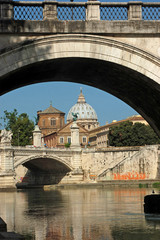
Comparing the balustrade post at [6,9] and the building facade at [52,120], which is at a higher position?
the building facade at [52,120]

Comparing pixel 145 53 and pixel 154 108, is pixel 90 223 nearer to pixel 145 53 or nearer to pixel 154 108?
pixel 154 108

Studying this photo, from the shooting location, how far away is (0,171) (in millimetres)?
66500

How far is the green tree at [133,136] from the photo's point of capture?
86125mm

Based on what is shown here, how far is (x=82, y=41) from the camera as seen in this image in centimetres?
1161

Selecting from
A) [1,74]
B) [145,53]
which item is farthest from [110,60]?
[1,74]

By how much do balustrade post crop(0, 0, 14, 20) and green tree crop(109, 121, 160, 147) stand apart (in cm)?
7518

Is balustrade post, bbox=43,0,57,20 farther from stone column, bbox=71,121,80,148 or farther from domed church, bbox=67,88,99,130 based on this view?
domed church, bbox=67,88,99,130

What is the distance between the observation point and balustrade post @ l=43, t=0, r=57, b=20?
11773 millimetres

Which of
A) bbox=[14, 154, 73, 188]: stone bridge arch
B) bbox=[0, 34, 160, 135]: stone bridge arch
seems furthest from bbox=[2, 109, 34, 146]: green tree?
bbox=[0, 34, 160, 135]: stone bridge arch

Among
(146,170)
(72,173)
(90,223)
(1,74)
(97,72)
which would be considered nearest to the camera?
(1,74)

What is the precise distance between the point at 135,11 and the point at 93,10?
99cm

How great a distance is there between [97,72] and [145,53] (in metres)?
1.65

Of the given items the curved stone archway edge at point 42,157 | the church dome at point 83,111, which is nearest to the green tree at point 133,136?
the curved stone archway edge at point 42,157

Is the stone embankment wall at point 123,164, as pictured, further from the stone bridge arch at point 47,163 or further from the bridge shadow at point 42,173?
the bridge shadow at point 42,173
